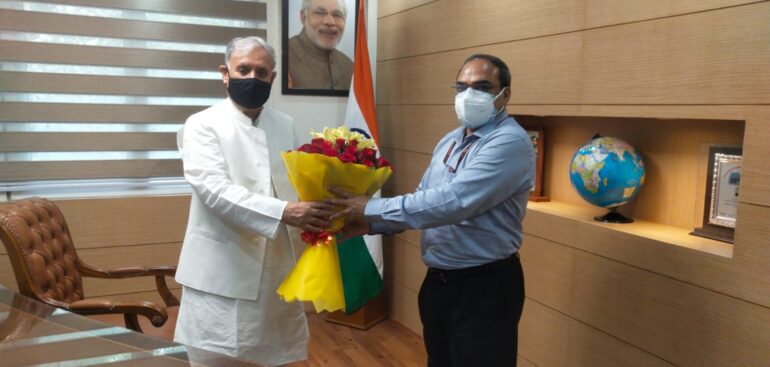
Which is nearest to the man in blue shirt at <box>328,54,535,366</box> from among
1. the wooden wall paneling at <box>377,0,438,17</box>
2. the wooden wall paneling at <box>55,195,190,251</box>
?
the wooden wall paneling at <box>377,0,438,17</box>

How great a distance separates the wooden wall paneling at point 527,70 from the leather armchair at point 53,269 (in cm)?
178

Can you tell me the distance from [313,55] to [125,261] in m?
1.78

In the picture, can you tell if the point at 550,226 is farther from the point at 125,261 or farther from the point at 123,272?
the point at 125,261

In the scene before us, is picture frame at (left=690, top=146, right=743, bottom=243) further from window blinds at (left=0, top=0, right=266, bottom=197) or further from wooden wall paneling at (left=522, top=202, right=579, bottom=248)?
window blinds at (left=0, top=0, right=266, bottom=197)

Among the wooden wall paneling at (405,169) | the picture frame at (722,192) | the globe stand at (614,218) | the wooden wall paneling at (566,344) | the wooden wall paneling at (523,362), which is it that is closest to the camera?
the picture frame at (722,192)

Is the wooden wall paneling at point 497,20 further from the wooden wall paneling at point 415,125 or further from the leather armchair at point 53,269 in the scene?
the leather armchair at point 53,269

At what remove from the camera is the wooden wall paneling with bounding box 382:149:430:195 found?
11.8 ft

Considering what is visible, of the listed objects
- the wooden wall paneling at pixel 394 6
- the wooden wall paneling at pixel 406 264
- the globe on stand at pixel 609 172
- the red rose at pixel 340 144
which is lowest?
the wooden wall paneling at pixel 406 264

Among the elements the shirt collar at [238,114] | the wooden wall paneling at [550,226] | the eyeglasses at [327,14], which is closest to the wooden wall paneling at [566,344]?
the wooden wall paneling at [550,226]

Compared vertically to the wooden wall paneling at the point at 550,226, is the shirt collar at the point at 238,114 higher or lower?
higher

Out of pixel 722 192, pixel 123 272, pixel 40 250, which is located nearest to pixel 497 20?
pixel 722 192

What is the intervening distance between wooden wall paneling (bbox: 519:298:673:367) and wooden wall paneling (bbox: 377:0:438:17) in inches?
76.3

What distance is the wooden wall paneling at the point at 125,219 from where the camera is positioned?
338 cm

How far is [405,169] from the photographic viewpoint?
379 centimetres
